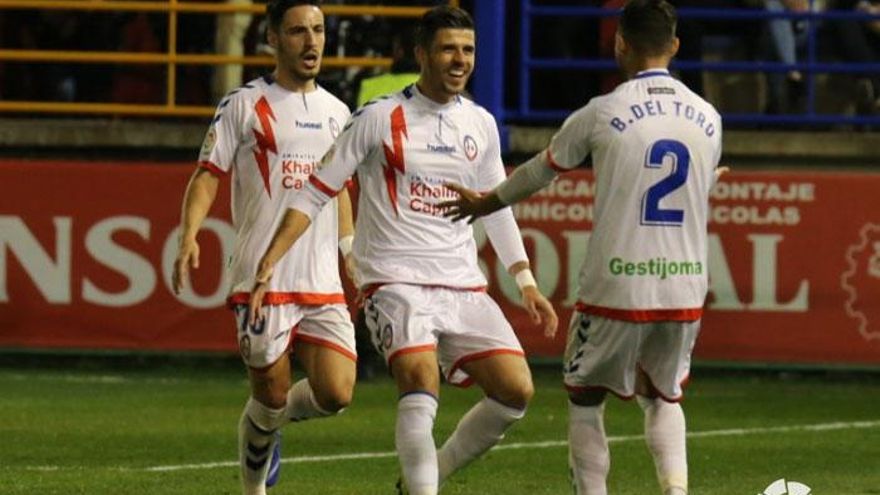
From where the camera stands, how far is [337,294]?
11.2m

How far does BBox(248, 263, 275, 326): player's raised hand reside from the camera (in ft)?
34.2

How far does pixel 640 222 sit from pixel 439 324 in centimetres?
125

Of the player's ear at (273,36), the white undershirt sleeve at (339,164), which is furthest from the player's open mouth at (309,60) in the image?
the white undershirt sleeve at (339,164)

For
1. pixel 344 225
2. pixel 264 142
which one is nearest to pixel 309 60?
pixel 264 142

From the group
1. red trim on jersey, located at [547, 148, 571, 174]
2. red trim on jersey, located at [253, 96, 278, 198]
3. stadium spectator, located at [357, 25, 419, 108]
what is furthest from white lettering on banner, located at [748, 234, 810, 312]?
red trim on jersey, located at [547, 148, 571, 174]

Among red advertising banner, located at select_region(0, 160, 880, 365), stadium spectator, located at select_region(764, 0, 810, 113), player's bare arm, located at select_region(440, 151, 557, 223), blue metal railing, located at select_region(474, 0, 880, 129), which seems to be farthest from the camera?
stadium spectator, located at select_region(764, 0, 810, 113)

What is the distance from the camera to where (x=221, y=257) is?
1789 cm

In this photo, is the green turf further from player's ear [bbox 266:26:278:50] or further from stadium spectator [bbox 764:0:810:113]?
stadium spectator [bbox 764:0:810:113]

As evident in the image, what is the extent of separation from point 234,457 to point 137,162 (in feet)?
17.8

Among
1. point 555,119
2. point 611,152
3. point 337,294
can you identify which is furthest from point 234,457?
point 555,119

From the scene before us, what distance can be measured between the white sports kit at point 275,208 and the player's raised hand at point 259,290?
0.73 ft

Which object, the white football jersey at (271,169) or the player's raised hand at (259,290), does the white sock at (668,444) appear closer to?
the player's raised hand at (259,290)

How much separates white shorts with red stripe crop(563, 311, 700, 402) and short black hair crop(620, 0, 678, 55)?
1.04m

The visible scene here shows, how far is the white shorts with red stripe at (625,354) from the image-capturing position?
9.77 m
